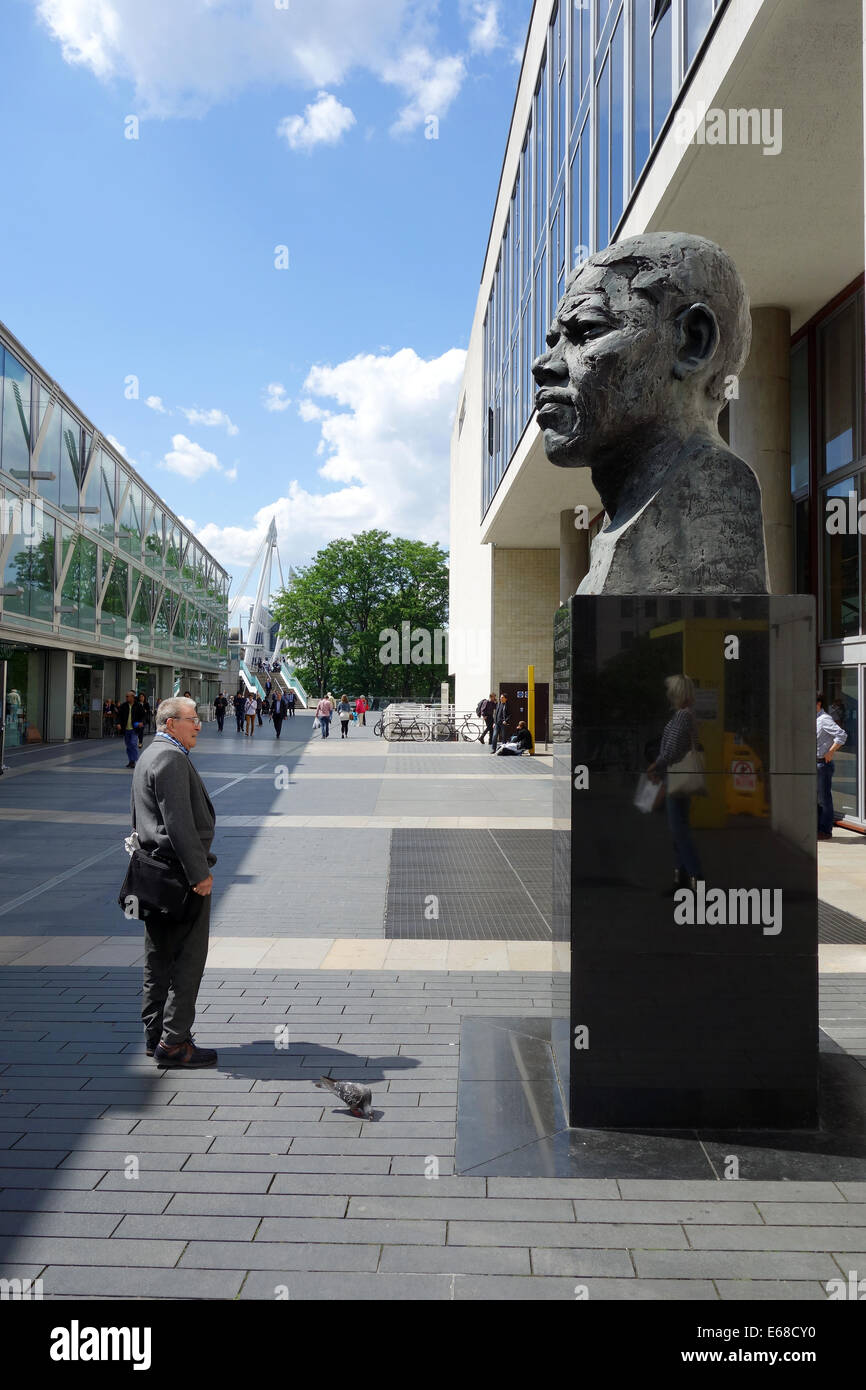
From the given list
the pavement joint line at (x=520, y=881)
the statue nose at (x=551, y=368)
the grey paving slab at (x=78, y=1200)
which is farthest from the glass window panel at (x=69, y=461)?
the grey paving slab at (x=78, y=1200)

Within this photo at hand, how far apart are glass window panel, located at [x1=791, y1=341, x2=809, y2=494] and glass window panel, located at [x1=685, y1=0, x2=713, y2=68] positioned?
17.7 feet

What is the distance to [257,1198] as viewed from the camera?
3.42 meters

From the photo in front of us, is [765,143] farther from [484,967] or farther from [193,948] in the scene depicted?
[193,948]

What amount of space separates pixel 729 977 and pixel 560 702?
138 cm

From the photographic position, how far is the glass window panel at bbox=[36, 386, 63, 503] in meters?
29.1

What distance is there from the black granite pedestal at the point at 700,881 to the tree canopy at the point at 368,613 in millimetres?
68543

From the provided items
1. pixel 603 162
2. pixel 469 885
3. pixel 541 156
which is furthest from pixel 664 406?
pixel 541 156

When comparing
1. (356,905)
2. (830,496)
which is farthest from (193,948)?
(830,496)

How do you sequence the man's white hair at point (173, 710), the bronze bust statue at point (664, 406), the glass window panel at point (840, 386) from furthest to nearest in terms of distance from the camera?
the glass window panel at point (840, 386) → the man's white hair at point (173, 710) → the bronze bust statue at point (664, 406)

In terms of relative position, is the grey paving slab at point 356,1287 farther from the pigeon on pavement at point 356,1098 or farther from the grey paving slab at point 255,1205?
the pigeon on pavement at point 356,1098

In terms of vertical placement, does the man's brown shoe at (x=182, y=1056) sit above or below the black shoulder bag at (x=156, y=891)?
below

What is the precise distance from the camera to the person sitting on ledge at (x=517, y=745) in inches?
1115

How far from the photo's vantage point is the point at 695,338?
14.1ft

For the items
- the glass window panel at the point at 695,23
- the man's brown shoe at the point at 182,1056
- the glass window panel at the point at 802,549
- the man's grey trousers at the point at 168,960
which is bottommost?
the man's brown shoe at the point at 182,1056
